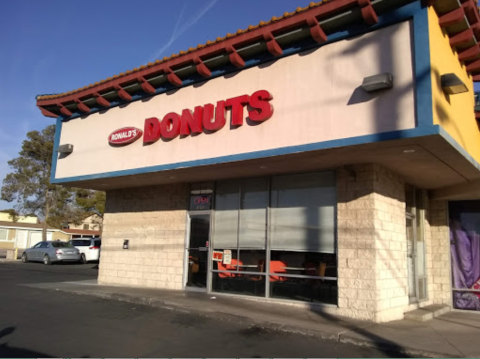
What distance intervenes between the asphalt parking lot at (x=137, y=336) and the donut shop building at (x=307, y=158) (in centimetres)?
211

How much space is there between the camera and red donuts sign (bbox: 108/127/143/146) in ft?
35.7

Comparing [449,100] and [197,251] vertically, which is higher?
[449,100]

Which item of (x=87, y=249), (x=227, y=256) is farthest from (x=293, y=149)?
(x=87, y=249)

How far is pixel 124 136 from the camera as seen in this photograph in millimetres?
11148

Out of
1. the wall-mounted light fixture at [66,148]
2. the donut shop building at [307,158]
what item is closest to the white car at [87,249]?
the donut shop building at [307,158]

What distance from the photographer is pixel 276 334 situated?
23.5ft

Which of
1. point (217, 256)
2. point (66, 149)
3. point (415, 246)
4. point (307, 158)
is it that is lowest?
point (217, 256)

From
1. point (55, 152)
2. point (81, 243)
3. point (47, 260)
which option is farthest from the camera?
point (81, 243)

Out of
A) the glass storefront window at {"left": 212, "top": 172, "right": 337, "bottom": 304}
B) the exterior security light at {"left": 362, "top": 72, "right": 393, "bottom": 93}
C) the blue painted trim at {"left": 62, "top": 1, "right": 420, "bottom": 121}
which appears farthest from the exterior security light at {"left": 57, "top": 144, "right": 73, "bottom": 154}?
the exterior security light at {"left": 362, "top": 72, "right": 393, "bottom": 93}

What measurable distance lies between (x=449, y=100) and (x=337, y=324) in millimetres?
4553

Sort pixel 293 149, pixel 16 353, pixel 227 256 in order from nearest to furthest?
pixel 16 353, pixel 293 149, pixel 227 256

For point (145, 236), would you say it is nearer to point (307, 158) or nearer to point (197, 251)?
point (197, 251)

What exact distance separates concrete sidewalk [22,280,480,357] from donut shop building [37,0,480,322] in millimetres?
480

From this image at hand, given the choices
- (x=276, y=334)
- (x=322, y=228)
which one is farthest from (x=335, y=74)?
(x=276, y=334)
